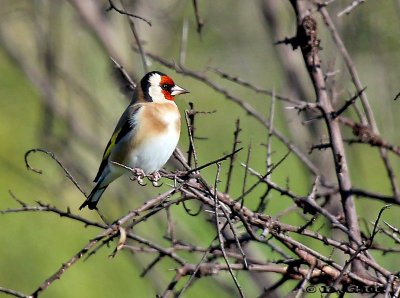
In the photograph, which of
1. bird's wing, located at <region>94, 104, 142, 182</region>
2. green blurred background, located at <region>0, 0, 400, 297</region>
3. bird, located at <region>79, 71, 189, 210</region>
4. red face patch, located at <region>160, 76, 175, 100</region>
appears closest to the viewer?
bird, located at <region>79, 71, 189, 210</region>

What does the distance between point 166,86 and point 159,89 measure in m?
0.04

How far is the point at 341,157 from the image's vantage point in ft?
11.5

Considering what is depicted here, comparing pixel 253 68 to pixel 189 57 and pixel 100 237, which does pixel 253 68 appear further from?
pixel 100 237

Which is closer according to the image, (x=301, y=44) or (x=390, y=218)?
(x=301, y=44)

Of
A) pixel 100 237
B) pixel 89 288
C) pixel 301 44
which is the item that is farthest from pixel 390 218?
pixel 100 237

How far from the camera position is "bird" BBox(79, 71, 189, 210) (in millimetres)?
4469

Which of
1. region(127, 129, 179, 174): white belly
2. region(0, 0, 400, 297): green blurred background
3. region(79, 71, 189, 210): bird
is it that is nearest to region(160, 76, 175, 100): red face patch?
region(79, 71, 189, 210): bird

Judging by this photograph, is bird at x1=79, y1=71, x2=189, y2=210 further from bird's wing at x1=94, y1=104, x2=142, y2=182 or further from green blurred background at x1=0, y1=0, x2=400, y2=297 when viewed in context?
green blurred background at x1=0, y1=0, x2=400, y2=297

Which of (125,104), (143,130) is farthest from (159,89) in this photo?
(125,104)

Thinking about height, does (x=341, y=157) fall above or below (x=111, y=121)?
below

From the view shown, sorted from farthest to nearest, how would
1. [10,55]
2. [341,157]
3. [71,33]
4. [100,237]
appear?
[71,33] < [10,55] < [341,157] < [100,237]

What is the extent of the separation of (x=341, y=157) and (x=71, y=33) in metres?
3.50

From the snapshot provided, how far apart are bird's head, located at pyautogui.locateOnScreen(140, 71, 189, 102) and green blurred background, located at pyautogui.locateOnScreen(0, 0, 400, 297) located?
0.09 metres

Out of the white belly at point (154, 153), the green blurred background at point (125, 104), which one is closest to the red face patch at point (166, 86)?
the green blurred background at point (125, 104)
